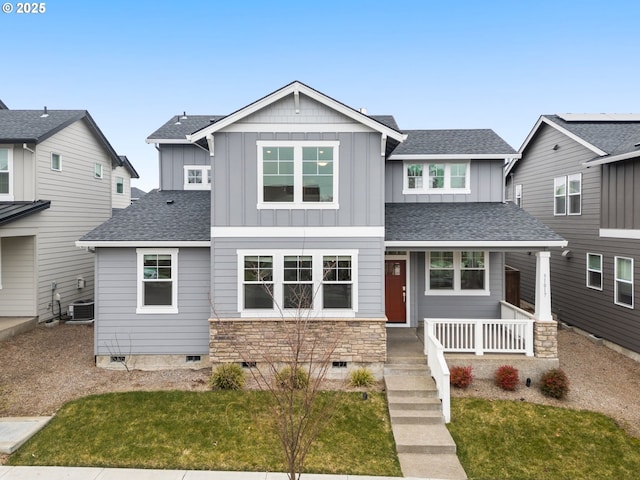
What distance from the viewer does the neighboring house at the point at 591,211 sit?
1161cm

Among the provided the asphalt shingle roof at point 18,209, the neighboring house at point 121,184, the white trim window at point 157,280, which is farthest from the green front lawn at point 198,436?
the neighboring house at point 121,184

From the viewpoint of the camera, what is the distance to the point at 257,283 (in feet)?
31.4

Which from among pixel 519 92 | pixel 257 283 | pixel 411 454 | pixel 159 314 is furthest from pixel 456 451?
pixel 519 92

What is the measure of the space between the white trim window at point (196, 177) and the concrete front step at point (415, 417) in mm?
10170

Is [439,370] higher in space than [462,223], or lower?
lower

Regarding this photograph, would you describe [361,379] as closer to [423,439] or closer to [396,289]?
[423,439]

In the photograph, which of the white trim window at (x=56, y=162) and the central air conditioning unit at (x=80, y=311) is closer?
the central air conditioning unit at (x=80, y=311)

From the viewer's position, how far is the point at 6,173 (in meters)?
13.6

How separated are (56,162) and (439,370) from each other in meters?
16.0

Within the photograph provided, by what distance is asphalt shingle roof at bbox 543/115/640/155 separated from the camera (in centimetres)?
1243

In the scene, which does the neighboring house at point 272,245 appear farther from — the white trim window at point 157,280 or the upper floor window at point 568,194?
the upper floor window at point 568,194

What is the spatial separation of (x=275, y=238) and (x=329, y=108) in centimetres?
360

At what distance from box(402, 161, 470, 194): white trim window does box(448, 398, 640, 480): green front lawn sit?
7.00 metres

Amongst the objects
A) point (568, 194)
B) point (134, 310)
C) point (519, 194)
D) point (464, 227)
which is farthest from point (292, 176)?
point (519, 194)
